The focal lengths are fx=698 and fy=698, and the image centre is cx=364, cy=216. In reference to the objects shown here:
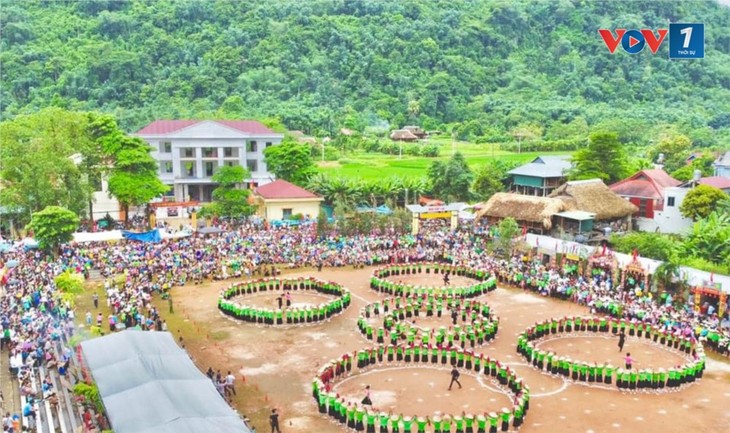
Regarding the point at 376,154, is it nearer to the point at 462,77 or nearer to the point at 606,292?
the point at 462,77

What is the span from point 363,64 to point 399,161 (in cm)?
3284

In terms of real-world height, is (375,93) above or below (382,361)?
above

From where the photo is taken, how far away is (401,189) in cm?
4844

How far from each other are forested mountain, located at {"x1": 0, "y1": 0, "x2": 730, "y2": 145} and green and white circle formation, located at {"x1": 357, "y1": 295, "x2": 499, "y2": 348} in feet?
176

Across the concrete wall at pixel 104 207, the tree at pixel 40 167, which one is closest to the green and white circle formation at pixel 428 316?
the tree at pixel 40 167

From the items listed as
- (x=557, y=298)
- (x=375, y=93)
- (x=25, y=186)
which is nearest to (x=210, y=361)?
(x=557, y=298)

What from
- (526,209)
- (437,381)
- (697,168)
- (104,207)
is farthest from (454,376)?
(697,168)

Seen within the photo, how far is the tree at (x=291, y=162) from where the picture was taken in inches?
1949

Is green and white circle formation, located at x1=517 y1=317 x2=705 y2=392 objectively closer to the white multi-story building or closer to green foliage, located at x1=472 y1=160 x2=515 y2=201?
green foliage, located at x1=472 y1=160 x2=515 y2=201

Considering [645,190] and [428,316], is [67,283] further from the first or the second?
[645,190]

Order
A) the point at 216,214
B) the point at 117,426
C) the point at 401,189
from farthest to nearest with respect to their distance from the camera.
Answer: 1. the point at 401,189
2. the point at 216,214
3. the point at 117,426

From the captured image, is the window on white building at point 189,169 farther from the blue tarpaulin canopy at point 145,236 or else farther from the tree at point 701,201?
the tree at point 701,201

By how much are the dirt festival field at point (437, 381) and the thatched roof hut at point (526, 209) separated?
10.2 metres

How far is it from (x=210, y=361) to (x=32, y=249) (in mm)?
16344
